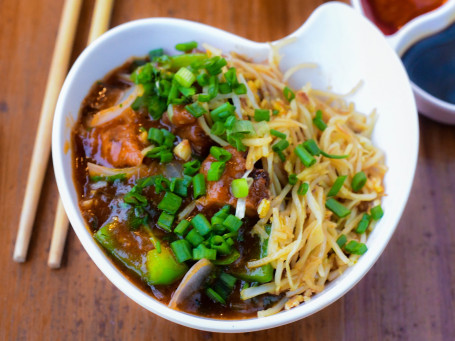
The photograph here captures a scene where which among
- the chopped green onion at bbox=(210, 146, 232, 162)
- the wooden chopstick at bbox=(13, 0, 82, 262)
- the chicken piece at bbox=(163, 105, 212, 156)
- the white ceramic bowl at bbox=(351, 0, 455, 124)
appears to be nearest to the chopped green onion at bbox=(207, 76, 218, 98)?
the chicken piece at bbox=(163, 105, 212, 156)

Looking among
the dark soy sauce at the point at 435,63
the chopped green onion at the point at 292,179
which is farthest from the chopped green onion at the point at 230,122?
the dark soy sauce at the point at 435,63

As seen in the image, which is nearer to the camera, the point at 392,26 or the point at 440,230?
the point at 440,230

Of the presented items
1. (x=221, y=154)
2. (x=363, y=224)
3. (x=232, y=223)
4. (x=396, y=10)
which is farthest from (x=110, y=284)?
(x=396, y=10)

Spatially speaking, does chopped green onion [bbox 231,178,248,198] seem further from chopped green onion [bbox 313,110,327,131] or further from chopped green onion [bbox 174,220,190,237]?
chopped green onion [bbox 313,110,327,131]

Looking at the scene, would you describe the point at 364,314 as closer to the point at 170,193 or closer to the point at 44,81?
the point at 170,193

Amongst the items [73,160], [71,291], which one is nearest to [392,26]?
[73,160]

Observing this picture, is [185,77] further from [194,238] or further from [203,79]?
[194,238]
